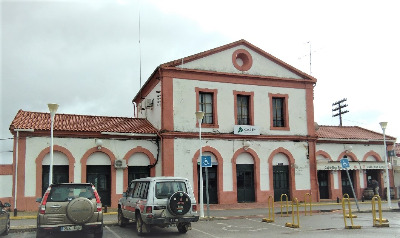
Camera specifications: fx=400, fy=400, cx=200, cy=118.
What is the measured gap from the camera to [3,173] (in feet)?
62.4

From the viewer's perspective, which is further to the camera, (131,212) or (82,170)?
(82,170)

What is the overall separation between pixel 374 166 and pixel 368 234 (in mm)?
16098

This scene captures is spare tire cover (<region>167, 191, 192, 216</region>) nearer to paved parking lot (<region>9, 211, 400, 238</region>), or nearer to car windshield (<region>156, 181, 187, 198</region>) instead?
car windshield (<region>156, 181, 187, 198</region>)

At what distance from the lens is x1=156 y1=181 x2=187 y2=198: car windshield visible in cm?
1245

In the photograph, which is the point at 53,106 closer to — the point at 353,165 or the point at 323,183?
the point at 323,183

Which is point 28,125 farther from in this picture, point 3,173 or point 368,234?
point 368,234

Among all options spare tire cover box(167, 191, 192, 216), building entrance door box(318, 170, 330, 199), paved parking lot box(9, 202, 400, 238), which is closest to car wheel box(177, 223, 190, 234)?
paved parking lot box(9, 202, 400, 238)

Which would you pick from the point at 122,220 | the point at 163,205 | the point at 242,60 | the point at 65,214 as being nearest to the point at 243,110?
the point at 242,60

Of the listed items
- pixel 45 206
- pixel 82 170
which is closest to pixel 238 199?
pixel 82 170

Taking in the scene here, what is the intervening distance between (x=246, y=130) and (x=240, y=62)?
4239 millimetres

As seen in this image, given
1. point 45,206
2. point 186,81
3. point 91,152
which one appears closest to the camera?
point 45,206

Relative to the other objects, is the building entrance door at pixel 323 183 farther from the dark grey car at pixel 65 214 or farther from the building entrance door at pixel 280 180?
the dark grey car at pixel 65 214

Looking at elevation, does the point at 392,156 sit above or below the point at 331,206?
above

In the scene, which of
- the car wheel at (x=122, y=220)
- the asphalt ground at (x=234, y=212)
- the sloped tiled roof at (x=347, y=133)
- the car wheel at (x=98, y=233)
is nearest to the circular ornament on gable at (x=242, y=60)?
the sloped tiled roof at (x=347, y=133)
